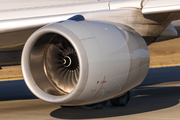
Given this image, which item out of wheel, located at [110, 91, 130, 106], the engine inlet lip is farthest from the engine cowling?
wheel, located at [110, 91, 130, 106]

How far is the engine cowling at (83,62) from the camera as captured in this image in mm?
4047

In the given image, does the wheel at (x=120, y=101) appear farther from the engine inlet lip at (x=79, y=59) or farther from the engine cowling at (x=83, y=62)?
the engine inlet lip at (x=79, y=59)

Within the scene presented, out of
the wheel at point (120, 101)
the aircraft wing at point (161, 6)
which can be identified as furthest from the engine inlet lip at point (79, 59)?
the wheel at point (120, 101)

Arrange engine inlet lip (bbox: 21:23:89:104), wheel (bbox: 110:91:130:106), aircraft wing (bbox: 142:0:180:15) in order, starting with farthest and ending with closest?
wheel (bbox: 110:91:130:106)
aircraft wing (bbox: 142:0:180:15)
engine inlet lip (bbox: 21:23:89:104)

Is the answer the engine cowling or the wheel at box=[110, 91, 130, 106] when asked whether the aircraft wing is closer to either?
the engine cowling

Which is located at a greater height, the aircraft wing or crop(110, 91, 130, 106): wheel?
the aircraft wing

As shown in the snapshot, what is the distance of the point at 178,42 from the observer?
20078mm

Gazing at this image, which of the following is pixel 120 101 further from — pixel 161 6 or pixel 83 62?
pixel 83 62

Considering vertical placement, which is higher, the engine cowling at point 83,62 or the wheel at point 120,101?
the engine cowling at point 83,62

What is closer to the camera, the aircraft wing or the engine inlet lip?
the engine inlet lip

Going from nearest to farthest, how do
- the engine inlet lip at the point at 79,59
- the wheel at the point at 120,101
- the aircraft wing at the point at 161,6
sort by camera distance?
the engine inlet lip at the point at 79,59
the aircraft wing at the point at 161,6
the wheel at the point at 120,101

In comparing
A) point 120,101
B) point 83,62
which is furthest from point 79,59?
point 120,101

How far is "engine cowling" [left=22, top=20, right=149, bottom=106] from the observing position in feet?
13.3

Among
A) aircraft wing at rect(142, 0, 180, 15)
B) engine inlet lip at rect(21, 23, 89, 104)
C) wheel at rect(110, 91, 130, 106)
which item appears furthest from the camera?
wheel at rect(110, 91, 130, 106)
